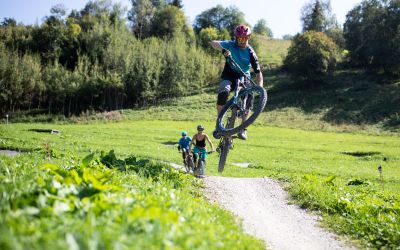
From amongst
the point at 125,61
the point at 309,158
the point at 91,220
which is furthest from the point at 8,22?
the point at 91,220

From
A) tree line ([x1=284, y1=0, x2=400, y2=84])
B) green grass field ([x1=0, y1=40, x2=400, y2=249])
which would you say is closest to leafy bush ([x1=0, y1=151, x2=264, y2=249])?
green grass field ([x1=0, y1=40, x2=400, y2=249])

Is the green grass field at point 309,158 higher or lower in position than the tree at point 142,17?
lower

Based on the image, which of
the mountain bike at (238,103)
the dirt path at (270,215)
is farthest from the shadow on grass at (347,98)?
the mountain bike at (238,103)

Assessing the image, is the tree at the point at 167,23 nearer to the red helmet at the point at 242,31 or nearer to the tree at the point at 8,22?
the tree at the point at 8,22

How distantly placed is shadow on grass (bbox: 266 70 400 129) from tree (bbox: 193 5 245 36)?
48.2 m

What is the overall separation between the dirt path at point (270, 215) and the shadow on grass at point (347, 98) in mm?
44136

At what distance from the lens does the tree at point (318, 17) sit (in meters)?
103

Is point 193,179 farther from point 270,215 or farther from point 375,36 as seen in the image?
point 375,36

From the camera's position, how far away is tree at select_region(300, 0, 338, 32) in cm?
10331

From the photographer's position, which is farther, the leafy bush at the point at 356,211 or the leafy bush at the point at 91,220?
the leafy bush at the point at 356,211

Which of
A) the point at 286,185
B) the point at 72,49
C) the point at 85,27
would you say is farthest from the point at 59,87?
the point at 286,185

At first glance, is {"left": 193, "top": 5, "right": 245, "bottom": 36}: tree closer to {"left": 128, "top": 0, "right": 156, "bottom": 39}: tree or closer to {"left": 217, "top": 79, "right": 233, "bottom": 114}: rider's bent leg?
{"left": 128, "top": 0, "right": 156, "bottom": 39}: tree

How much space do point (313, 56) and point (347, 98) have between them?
33.3 ft

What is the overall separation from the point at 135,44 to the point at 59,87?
2149cm
